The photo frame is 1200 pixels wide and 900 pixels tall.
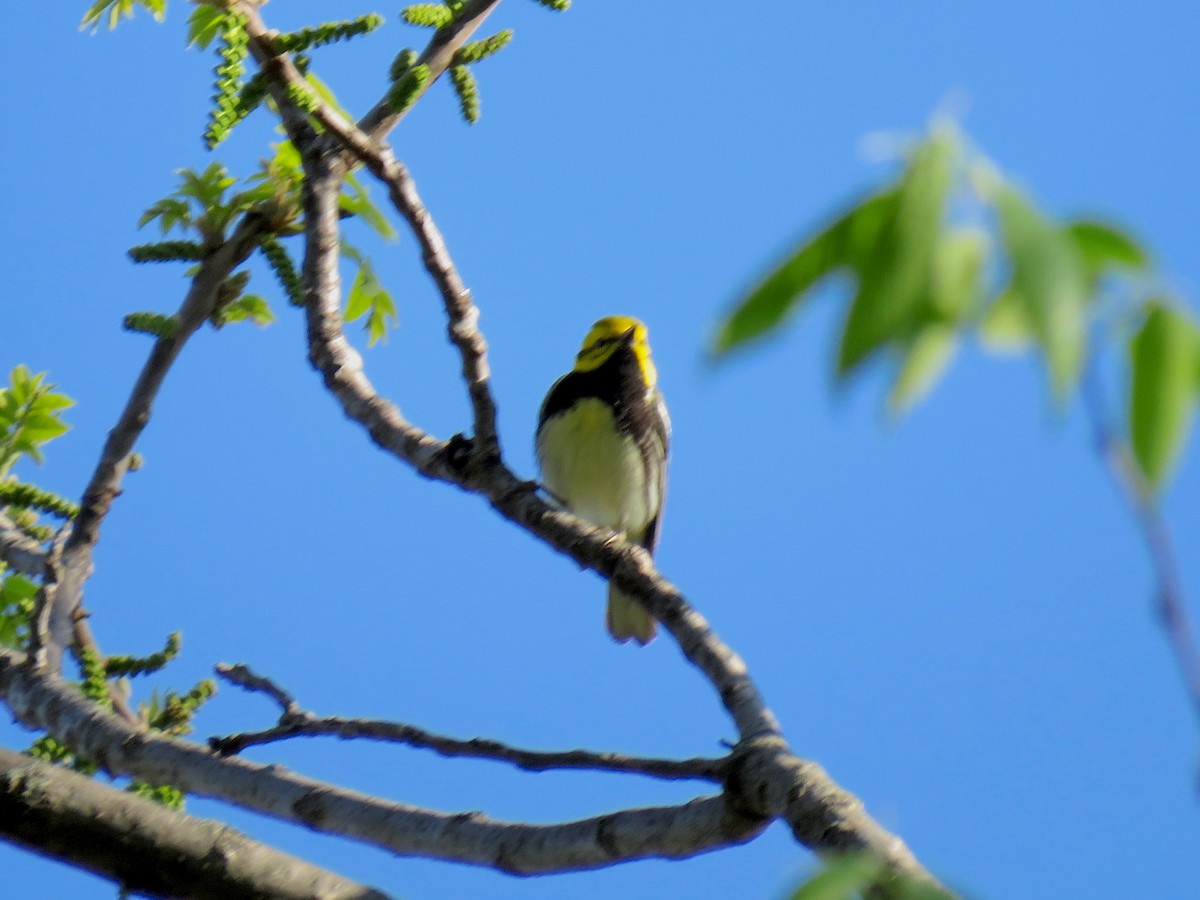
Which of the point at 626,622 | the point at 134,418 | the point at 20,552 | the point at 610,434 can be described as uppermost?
the point at 610,434

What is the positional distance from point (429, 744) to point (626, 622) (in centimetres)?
310

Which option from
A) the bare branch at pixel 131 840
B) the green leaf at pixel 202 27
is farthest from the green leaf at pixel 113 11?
the bare branch at pixel 131 840

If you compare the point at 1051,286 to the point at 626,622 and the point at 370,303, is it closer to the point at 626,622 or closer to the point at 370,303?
the point at 370,303

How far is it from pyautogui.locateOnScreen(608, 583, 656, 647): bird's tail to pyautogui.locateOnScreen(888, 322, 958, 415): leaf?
13.3 ft

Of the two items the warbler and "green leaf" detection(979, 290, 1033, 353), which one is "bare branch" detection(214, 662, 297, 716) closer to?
"green leaf" detection(979, 290, 1033, 353)

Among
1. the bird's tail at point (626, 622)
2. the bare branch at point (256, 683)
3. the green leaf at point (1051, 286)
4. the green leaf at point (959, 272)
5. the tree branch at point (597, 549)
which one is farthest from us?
the bird's tail at point (626, 622)

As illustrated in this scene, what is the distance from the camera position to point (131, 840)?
1.44 m

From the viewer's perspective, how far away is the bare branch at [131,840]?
4.67ft

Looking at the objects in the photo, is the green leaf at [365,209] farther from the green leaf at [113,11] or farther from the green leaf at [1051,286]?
the green leaf at [1051,286]

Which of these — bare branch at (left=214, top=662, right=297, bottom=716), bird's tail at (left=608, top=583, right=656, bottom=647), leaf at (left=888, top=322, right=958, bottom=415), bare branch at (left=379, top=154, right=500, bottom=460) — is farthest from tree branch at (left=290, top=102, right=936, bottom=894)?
bird's tail at (left=608, top=583, right=656, bottom=647)

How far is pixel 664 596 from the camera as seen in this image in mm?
2189

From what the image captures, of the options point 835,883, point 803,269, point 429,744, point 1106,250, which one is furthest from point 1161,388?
point 429,744

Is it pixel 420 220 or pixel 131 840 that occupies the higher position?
pixel 420 220

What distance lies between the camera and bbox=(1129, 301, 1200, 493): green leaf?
72 cm
